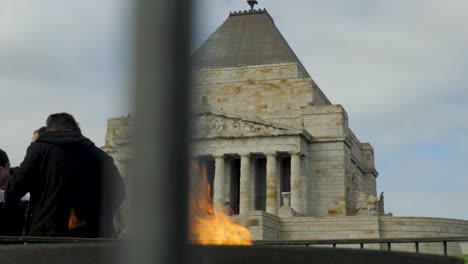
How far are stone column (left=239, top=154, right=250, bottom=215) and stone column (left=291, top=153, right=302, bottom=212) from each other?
3040mm

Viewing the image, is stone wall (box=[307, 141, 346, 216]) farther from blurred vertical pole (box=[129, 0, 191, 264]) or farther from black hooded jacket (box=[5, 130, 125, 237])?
blurred vertical pole (box=[129, 0, 191, 264])

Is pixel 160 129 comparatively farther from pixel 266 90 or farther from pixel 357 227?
pixel 266 90

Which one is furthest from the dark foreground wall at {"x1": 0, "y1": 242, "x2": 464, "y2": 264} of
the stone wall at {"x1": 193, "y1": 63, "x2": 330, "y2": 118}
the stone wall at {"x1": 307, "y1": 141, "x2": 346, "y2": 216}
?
the stone wall at {"x1": 193, "y1": 63, "x2": 330, "y2": 118}

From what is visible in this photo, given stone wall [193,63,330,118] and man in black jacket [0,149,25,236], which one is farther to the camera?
stone wall [193,63,330,118]

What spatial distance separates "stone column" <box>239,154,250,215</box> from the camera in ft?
154

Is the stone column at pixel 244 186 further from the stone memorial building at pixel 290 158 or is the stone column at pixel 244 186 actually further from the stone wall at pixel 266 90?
the stone wall at pixel 266 90

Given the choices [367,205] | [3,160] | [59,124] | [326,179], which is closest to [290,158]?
[326,179]

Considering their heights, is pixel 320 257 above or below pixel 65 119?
below

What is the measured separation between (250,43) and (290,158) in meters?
11.8

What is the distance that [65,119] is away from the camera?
5098mm

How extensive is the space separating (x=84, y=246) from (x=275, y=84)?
48.6 m

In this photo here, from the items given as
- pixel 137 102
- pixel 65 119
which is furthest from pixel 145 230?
pixel 65 119

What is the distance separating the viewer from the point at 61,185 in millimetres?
5008

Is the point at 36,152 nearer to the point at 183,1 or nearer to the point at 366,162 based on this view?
the point at 183,1
